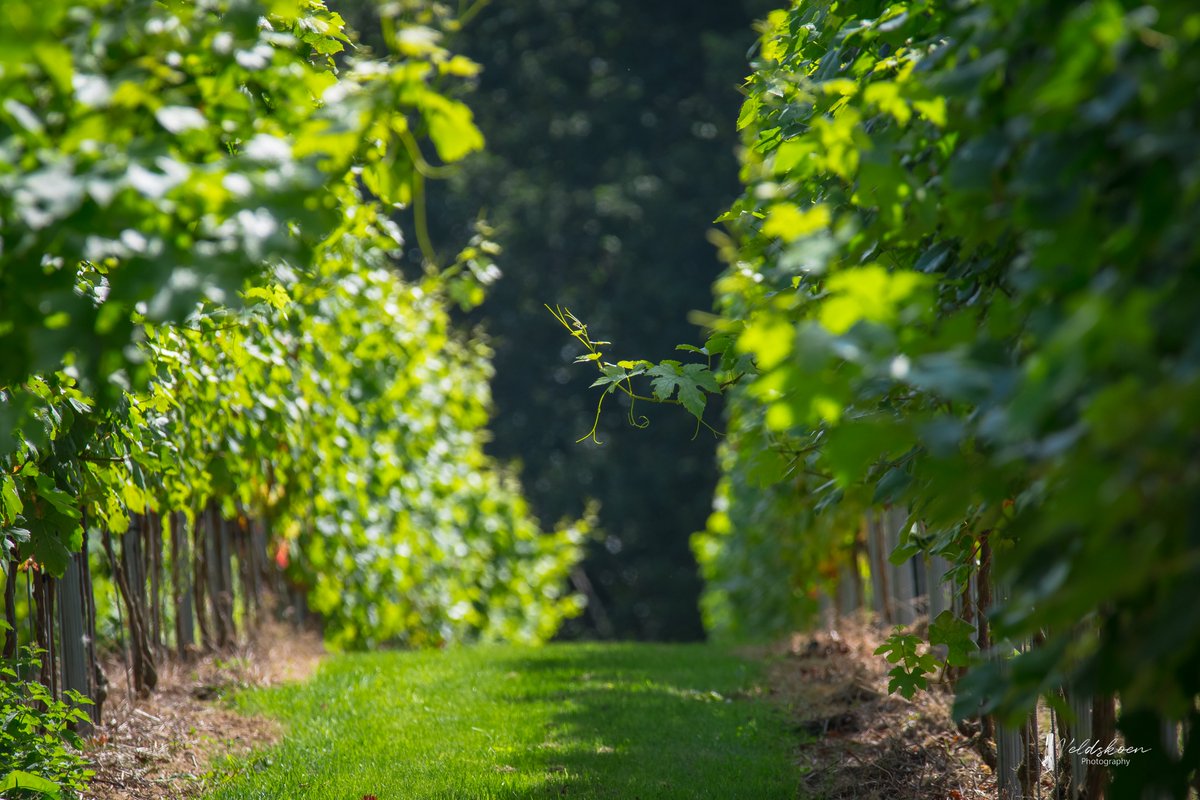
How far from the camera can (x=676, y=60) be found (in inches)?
816

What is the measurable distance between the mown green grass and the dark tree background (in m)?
12.8

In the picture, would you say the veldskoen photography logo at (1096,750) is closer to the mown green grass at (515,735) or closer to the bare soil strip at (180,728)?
the mown green grass at (515,735)

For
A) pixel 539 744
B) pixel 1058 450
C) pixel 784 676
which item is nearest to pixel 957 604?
pixel 784 676

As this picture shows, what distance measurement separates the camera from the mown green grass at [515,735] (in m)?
3.81

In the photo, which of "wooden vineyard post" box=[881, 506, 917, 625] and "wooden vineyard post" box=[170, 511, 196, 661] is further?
"wooden vineyard post" box=[881, 506, 917, 625]

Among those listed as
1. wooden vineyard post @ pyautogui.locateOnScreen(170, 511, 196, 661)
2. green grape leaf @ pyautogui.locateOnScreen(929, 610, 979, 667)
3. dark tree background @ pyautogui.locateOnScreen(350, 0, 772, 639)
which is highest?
dark tree background @ pyautogui.locateOnScreen(350, 0, 772, 639)

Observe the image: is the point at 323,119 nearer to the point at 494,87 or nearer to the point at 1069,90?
the point at 1069,90

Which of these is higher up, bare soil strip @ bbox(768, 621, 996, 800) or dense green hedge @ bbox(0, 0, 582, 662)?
dense green hedge @ bbox(0, 0, 582, 662)

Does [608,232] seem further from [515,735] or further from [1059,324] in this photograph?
[1059,324]

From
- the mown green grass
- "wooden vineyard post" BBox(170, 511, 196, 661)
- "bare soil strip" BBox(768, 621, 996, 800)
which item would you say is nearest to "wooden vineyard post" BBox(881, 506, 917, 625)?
"bare soil strip" BBox(768, 621, 996, 800)

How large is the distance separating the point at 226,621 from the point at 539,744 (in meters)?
2.65

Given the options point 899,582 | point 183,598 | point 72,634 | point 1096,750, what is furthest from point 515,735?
point 899,582

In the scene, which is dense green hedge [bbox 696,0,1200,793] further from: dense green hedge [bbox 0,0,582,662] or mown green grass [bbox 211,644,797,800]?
mown green grass [bbox 211,644,797,800]

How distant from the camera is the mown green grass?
381 centimetres
